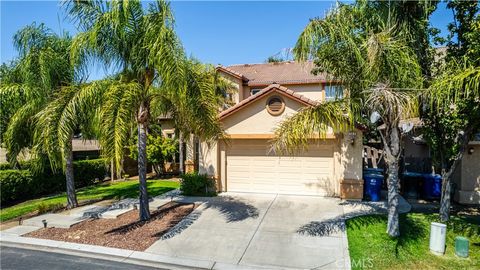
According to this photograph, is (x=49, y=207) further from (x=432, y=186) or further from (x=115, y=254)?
(x=432, y=186)

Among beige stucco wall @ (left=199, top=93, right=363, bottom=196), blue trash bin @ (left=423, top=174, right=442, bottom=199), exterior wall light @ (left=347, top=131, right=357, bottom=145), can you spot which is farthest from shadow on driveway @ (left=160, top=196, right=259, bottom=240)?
blue trash bin @ (left=423, top=174, right=442, bottom=199)

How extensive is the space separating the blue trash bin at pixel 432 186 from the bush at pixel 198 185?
30.8 ft

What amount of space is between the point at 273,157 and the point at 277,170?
25.0 inches

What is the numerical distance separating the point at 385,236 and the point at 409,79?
432 centimetres

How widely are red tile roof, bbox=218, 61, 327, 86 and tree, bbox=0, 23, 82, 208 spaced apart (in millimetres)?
10979

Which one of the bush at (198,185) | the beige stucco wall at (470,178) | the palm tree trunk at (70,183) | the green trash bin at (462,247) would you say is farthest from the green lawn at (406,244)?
the palm tree trunk at (70,183)

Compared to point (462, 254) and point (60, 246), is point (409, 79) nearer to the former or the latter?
point (462, 254)

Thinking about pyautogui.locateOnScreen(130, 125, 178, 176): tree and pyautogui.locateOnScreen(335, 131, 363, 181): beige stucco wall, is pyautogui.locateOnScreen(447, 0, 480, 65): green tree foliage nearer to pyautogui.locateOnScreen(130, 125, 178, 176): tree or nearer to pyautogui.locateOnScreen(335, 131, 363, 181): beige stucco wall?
pyautogui.locateOnScreen(335, 131, 363, 181): beige stucco wall

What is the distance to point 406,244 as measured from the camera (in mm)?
7910

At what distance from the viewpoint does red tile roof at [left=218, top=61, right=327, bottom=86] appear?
68.2 feet

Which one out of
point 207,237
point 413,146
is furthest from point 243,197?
point 413,146

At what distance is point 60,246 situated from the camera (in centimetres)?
855

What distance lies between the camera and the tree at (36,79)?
11109 mm

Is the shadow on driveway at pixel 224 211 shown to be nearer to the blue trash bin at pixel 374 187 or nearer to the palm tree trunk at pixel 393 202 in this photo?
the palm tree trunk at pixel 393 202
